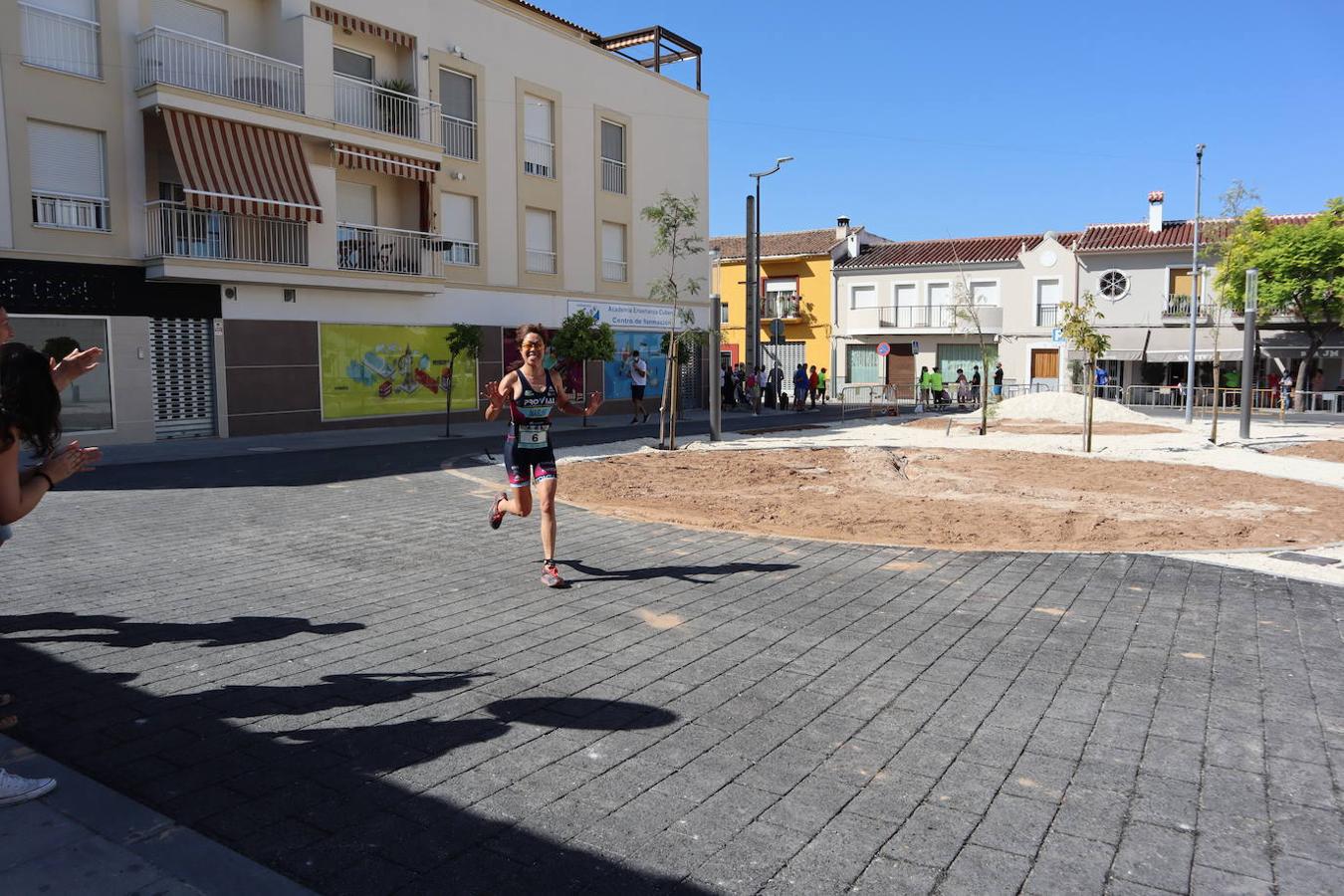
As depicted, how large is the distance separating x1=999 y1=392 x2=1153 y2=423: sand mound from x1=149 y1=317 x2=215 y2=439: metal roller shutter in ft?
64.8

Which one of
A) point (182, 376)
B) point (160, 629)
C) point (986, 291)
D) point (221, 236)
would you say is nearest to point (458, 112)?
point (221, 236)

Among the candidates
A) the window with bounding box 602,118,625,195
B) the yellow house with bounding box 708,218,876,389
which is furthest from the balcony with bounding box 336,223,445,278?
the yellow house with bounding box 708,218,876,389

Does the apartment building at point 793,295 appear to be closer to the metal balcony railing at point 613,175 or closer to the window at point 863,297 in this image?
the window at point 863,297

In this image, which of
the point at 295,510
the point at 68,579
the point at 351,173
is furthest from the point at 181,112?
the point at 68,579

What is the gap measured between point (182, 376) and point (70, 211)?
145 inches

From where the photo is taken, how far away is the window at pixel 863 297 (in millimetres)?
47906

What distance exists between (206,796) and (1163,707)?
398 centimetres

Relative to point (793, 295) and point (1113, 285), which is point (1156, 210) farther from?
point (793, 295)

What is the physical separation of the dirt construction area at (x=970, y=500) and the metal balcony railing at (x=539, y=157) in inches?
608

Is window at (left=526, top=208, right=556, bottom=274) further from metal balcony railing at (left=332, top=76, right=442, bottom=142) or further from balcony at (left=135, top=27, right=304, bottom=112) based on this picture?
balcony at (left=135, top=27, right=304, bottom=112)

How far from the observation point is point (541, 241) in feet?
93.0

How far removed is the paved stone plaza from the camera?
300cm

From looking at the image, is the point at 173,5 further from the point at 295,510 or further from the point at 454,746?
the point at 454,746

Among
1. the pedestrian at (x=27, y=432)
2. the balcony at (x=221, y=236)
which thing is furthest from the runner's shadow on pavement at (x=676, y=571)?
the balcony at (x=221, y=236)
